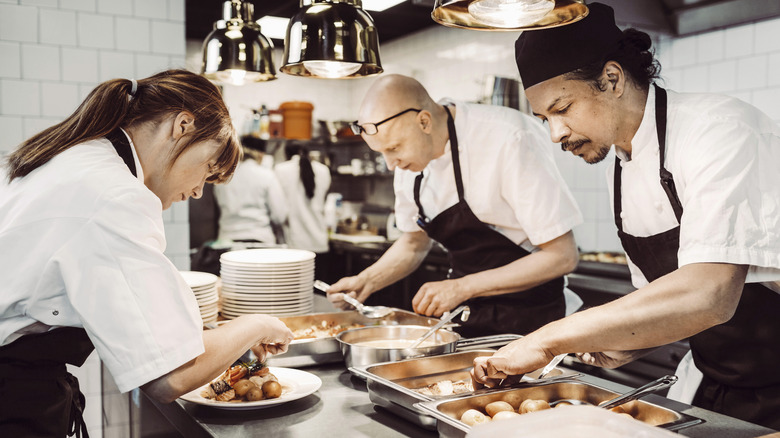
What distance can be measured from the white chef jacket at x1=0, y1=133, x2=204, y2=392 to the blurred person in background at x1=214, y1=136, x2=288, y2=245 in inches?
176

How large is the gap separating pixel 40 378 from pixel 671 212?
1620 millimetres

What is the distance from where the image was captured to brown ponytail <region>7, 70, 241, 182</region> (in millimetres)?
1494

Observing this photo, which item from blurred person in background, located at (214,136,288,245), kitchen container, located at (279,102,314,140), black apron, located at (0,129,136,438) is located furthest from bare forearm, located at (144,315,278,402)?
kitchen container, located at (279,102,314,140)

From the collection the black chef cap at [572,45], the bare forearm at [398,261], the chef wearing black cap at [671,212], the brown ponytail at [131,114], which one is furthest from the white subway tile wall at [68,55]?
the black chef cap at [572,45]

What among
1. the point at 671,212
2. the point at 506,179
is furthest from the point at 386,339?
the point at 671,212

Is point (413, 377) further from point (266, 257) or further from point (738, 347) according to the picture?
point (266, 257)

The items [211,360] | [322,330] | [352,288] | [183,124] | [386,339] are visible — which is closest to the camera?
[211,360]

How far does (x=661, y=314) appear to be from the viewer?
56.6 inches

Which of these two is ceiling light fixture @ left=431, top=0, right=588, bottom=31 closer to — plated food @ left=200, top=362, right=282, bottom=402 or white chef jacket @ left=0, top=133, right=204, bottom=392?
white chef jacket @ left=0, top=133, right=204, bottom=392

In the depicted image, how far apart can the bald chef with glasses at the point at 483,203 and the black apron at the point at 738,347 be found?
1.96ft

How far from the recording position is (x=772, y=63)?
3715 millimetres

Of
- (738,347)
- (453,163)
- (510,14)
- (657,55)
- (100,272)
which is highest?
(657,55)

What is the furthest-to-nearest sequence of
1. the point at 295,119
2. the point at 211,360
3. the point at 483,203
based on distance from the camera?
the point at 295,119 → the point at 483,203 → the point at 211,360

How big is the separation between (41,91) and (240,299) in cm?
194
